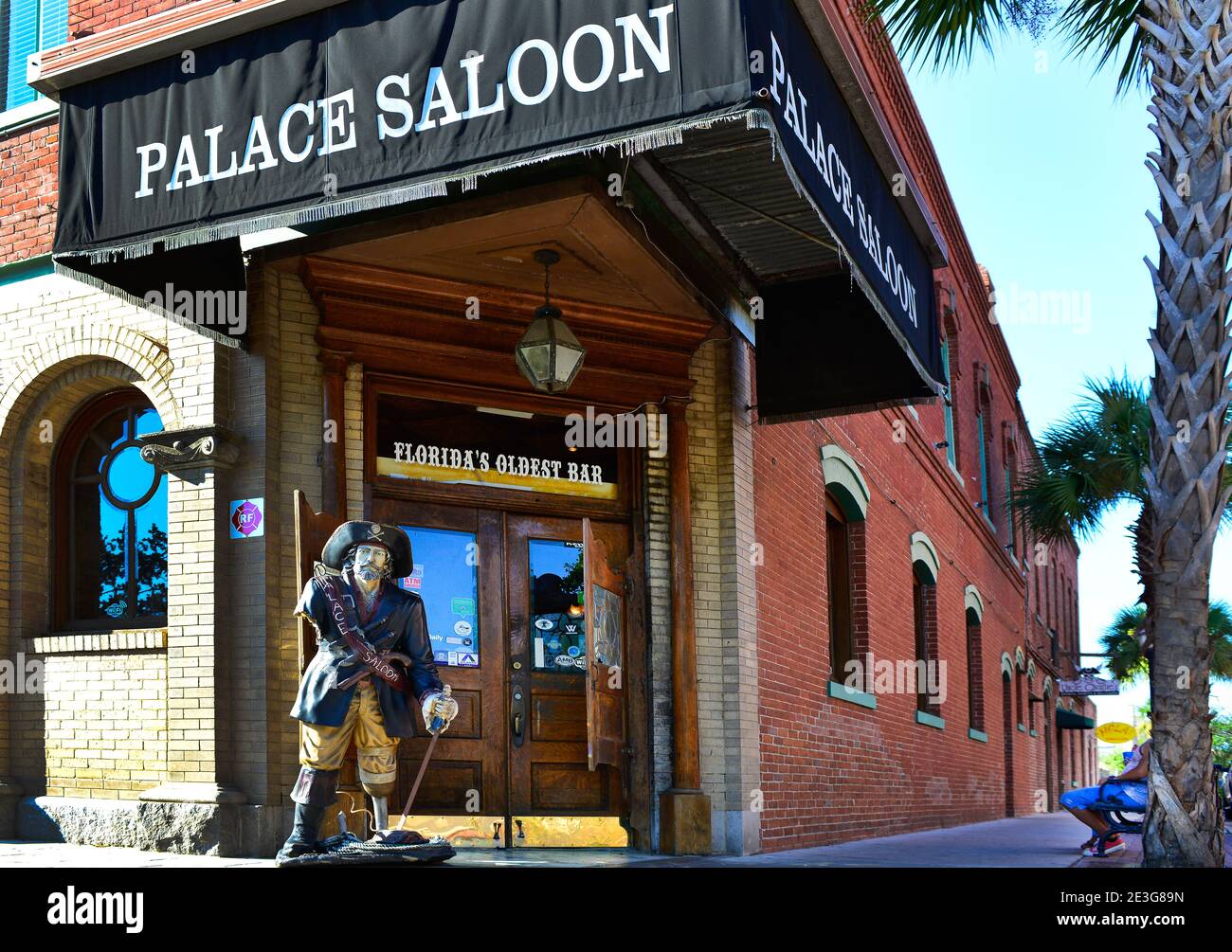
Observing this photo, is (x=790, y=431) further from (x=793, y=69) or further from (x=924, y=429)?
(x=924, y=429)

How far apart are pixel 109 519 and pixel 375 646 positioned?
341 centimetres

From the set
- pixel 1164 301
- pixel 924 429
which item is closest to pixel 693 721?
pixel 1164 301

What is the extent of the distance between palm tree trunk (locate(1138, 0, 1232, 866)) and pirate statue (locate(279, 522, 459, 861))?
14.6 feet

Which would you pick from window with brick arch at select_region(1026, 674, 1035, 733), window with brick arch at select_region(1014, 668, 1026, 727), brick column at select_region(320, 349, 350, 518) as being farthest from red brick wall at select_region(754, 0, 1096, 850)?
brick column at select_region(320, 349, 350, 518)

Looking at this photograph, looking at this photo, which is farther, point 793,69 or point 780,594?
point 780,594

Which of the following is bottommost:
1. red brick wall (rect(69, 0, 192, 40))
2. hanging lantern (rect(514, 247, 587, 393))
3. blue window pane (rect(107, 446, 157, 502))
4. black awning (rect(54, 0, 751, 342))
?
blue window pane (rect(107, 446, 157, 502))

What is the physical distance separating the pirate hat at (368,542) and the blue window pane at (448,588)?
79.8 inches

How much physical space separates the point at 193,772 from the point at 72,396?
10.00ft

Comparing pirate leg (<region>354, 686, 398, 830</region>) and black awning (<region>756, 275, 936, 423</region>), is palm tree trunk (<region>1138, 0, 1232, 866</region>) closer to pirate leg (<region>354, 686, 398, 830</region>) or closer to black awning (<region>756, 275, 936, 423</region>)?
black awning (<region>756, 275, 936, 423</region>)

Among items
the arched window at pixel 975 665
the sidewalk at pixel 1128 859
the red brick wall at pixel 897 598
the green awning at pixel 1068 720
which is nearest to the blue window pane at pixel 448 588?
the red brick wall at pixel 897 598

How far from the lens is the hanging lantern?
9.50 meters

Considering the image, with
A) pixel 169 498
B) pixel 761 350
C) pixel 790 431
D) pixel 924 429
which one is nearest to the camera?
pixel 169 498

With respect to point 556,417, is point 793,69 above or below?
above

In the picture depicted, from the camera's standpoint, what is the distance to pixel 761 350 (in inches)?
469
